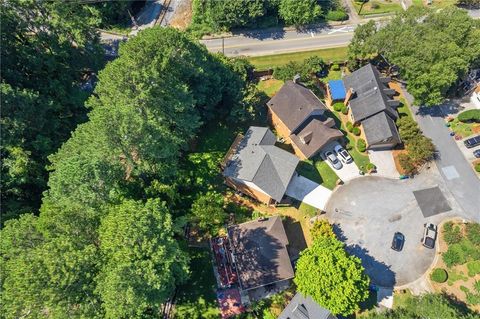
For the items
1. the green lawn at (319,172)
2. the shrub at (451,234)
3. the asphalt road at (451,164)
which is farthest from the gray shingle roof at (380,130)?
the shrub at (451,234)

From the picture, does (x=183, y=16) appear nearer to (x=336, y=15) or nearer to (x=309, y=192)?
(x=336, y=15)

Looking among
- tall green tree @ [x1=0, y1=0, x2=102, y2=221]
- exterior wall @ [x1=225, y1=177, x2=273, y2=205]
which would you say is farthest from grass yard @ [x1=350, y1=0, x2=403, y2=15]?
tall green tree @ [x1=0, y1=0, x2=102, y2=221]

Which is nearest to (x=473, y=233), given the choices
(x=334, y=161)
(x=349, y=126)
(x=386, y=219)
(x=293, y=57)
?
(x=386, y=219)

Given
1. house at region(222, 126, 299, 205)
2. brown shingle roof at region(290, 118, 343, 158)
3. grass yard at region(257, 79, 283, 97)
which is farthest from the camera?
grass yard at region(257, 79, 283, 97)

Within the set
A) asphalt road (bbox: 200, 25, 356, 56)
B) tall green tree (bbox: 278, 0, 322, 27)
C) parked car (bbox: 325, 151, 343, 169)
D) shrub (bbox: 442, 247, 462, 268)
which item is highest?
tall green tree (bbox: 278, 0, 322, 27)

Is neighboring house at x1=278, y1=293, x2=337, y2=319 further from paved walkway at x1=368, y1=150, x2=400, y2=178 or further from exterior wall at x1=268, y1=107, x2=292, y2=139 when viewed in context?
exterior wall at x1=268, y1=107, x2=292, y2=139

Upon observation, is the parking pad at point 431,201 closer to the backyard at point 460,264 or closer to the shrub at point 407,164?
the backyard at point 460,264

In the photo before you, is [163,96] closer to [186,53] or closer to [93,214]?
[186,53]

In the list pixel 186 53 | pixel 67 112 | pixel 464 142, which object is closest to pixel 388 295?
pixel 464 142
